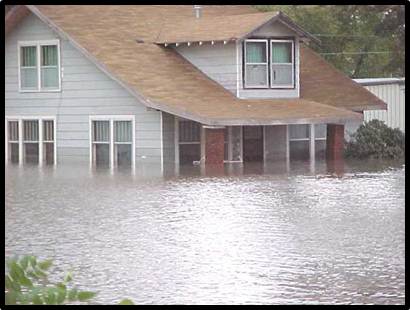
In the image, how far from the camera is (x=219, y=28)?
3628cm

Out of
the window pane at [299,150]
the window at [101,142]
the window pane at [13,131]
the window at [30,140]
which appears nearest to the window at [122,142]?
the window at [101,142]

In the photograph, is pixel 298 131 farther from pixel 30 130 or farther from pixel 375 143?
pixel 30 130

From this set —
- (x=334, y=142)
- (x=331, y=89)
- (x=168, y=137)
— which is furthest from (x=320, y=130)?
(x=168, y=137)

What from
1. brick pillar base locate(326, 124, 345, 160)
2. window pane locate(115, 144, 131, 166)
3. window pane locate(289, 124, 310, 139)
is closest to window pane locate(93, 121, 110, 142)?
window pane locate(115, 144, 131, 166)

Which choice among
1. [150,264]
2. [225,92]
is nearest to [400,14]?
[225,92]

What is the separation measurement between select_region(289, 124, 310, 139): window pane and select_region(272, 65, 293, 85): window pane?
5.35ft

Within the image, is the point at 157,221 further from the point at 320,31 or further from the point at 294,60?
the point at 320,31

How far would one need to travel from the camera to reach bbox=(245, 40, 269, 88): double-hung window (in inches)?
1401

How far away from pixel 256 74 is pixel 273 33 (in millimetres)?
1495

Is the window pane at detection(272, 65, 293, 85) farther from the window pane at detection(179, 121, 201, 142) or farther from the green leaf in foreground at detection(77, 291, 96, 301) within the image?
the green leaf in foreground at detection(77, 291, 96, 301)

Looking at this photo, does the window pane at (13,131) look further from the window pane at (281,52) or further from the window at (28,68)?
the window pane at (281,52)

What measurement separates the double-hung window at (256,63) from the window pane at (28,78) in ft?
24.0

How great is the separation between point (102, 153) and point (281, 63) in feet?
21.9

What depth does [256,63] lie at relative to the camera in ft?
117
